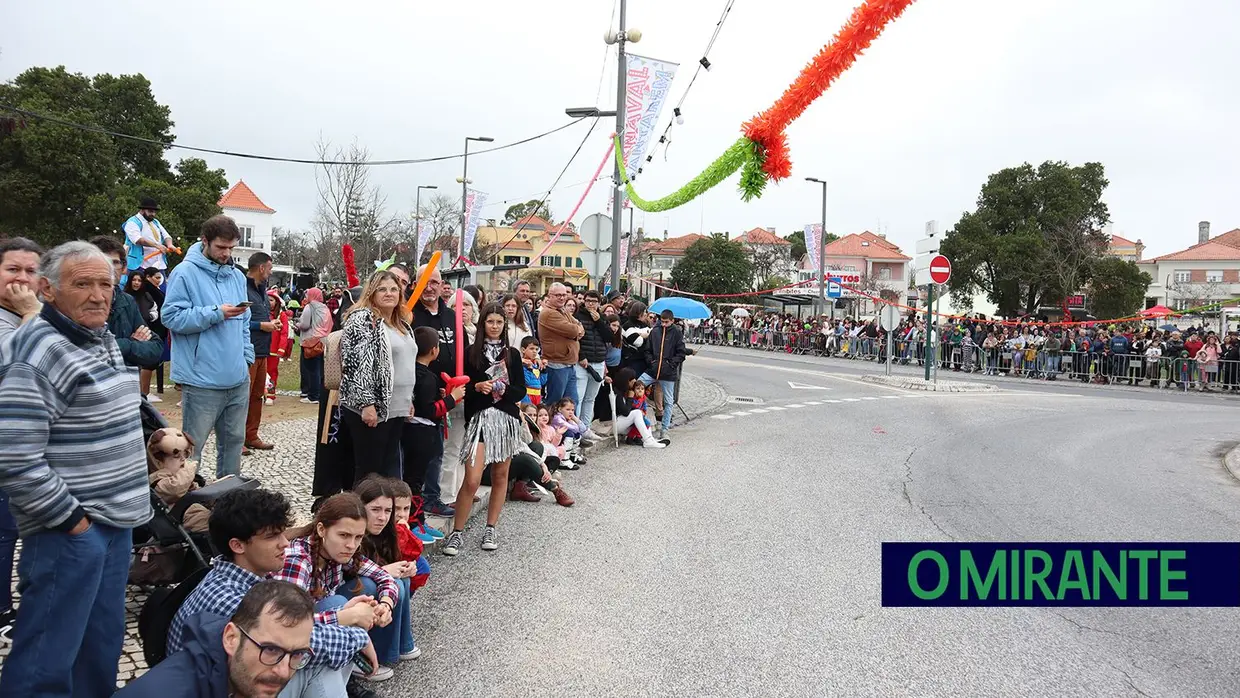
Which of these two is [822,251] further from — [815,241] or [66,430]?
[66,430]

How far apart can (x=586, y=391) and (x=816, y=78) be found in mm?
6052

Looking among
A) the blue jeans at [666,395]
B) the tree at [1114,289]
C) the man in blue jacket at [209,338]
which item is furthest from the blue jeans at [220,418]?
the tree at [1114,289]

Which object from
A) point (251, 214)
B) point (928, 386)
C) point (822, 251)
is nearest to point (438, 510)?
point (928, 386)

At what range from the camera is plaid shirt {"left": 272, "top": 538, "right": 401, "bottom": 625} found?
3.58m

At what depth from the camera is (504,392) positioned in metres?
6.31

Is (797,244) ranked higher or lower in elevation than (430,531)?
higher

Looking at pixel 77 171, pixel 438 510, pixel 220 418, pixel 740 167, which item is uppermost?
pixel 77 171

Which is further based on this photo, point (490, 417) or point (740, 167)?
point (740, 167)

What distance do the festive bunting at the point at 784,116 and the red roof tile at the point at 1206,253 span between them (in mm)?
87809

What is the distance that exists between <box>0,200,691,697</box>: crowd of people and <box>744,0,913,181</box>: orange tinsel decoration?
2340 mm

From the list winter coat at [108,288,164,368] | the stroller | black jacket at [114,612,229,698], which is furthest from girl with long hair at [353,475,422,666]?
winter coat at [108,288,164,368]

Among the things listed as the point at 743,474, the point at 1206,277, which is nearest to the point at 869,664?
the point at 743,474

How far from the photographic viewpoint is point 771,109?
236 inches

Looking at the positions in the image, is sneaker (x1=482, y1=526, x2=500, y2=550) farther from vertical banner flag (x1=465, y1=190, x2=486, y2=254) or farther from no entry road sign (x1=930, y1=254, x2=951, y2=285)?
vertical banner flag (x1=465, y1=190, x2=486, y2=254)
